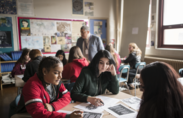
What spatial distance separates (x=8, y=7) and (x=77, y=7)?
210 cm

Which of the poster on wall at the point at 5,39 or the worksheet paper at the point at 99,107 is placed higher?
the poster on wall at the point at 5,39

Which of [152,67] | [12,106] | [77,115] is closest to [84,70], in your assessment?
[77,115]

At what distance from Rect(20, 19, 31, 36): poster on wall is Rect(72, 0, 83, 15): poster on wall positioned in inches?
59.9

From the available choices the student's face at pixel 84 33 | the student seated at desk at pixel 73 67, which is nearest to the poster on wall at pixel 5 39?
the student's face at pixel 84 33

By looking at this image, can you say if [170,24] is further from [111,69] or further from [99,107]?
[99,107]


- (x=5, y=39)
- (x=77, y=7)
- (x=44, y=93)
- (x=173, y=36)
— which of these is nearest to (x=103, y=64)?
(x=44, y=93)

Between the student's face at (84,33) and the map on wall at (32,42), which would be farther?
the map on wall at (32,42)

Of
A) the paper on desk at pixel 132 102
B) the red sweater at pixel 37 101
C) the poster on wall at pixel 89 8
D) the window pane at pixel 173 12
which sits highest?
the poster on wall at pixel 89 8

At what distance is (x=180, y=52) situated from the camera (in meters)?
3.74

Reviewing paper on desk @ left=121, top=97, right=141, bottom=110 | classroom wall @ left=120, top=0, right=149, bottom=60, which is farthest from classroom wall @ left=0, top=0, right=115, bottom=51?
paper on desk @ left=121, top=97, right=141, bottom=110

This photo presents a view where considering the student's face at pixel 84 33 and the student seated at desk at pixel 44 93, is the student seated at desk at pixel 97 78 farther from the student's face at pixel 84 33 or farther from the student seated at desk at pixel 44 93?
the student's face at pixel 84 33

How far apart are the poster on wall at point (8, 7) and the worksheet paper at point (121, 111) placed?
169 inches

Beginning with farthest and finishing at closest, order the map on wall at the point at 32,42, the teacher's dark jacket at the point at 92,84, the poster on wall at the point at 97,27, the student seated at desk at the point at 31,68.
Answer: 1. the poster on wall at the point at 97,27
2. the map on wall at the point at 32,42
3. the student seated at desk at the point at 31,68
4. the teacher's dark jacket at the point at 92,84

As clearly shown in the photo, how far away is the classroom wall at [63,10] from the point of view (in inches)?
178
